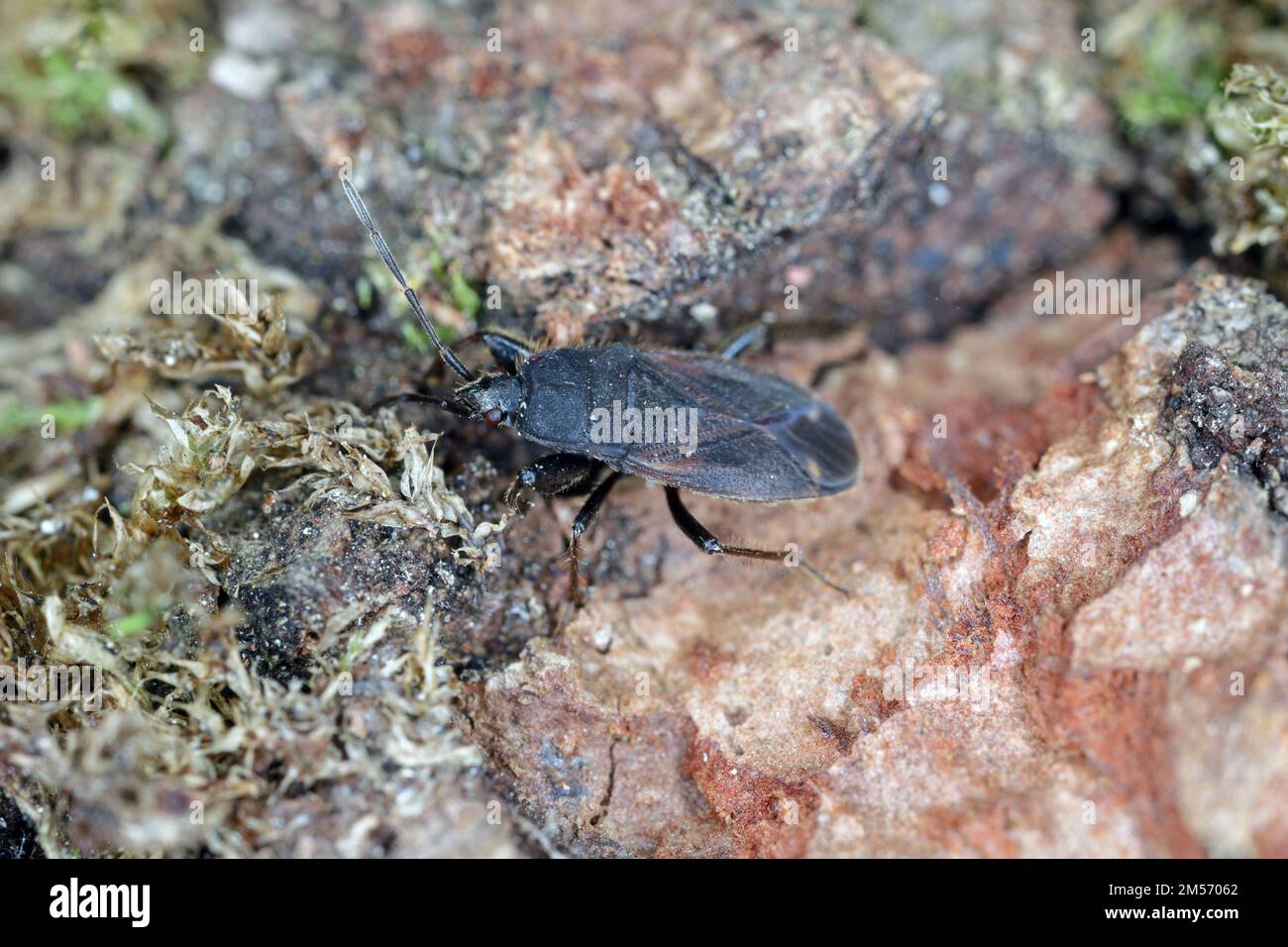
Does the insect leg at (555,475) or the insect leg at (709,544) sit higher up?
the insect leg at (555,475)

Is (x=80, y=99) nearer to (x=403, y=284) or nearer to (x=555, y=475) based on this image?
(x=403, y=284)

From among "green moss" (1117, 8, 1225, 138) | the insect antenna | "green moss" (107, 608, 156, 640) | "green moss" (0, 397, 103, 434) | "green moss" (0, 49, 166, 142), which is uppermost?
"green moss" (0, 49, 166, 142)

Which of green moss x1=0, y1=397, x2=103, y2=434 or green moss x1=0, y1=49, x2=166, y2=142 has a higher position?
green moss x1=0, y1=49, x2=166, y2=142

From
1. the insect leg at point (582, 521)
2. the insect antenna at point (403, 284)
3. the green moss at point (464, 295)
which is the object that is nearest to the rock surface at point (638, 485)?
the green moss at point (464, 295)

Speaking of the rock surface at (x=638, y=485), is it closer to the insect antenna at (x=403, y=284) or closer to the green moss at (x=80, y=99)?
the green moss at (x=80, y=99)

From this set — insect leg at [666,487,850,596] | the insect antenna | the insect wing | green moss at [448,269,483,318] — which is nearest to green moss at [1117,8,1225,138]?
the insect wing

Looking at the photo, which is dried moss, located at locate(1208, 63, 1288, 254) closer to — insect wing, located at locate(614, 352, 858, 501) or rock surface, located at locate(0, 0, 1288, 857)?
rock surface, located at locate(0, 0, 1288, 857)

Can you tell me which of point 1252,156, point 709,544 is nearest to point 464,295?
point 709,544
